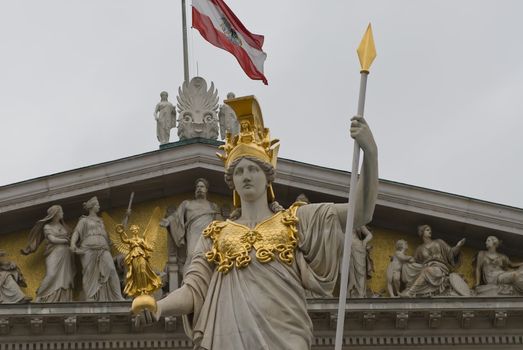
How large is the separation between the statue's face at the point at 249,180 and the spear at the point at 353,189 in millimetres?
637

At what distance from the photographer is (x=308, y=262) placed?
1253cm

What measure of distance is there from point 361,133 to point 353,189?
33 centimetres

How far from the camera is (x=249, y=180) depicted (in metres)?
12.7

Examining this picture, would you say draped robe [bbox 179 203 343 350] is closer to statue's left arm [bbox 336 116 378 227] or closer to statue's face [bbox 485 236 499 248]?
statue's left arm [bbox 336 116 378 227]

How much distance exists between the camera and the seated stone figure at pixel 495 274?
3322 cm

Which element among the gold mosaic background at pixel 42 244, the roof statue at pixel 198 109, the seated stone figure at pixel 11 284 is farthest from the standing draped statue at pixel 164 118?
the seated stone figure at pixel 11 284

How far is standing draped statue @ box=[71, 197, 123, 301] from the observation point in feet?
106

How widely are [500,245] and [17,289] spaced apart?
740 centimetres

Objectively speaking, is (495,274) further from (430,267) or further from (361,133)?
(361,133)

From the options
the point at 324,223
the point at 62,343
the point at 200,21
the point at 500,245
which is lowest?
the point at 324,223

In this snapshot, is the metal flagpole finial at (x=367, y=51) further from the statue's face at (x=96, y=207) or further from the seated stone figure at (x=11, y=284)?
the statue's face at (x=96, y=207)

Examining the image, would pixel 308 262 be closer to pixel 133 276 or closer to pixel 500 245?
pixel 133 276

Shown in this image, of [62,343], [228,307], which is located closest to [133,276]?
[228,307]

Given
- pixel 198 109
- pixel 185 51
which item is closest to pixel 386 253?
pixel 198 109
